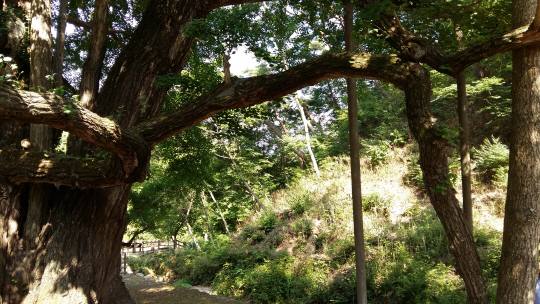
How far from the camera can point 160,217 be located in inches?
532

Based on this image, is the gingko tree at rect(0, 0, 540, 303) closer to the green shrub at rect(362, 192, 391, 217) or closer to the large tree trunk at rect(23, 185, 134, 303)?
the large tree trunk at rect(23, 185, 134, 303)

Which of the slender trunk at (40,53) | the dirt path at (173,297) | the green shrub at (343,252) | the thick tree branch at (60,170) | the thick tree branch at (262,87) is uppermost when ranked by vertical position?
the slender trunk at (40,53)

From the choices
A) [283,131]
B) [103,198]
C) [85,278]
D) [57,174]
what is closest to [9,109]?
[57,174]

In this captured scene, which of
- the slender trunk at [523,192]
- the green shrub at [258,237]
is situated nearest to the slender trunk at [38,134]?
the slender trunk at [523,192]

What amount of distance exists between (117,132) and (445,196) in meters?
3.58

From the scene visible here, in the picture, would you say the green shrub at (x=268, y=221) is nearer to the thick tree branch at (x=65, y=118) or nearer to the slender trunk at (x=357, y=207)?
the slender trunk at (x=357, y=207)

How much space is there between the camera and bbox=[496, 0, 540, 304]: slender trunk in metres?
4.22

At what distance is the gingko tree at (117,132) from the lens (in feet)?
13.3

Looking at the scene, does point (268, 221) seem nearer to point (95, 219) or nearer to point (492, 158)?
point (492, 158)

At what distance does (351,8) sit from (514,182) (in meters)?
3.73

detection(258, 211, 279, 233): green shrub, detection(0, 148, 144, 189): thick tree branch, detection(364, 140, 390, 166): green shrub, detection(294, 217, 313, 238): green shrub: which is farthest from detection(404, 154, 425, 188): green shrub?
detection(0, 148, 144, 189): thick tree branch

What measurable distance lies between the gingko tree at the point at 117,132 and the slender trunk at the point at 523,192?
43 cm

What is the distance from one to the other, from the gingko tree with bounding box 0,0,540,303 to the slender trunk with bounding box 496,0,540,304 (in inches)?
16.8

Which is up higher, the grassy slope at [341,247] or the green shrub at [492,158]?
the green shrub at [492,158]
